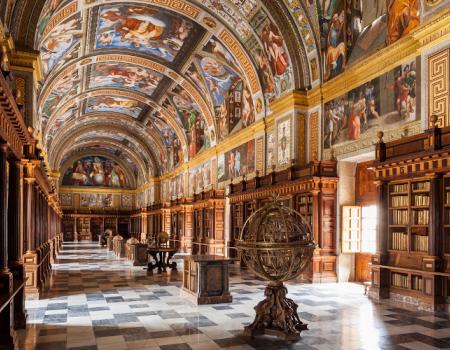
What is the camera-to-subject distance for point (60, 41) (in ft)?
54.0

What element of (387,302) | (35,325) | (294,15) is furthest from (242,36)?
(35,325)

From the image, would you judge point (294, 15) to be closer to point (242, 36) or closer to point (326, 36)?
point (326, 36)

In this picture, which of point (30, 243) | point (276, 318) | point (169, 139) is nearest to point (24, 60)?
point (30, 243)

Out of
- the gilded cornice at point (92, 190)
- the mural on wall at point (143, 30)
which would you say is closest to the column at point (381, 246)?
the mural on wall at point (143, 30)

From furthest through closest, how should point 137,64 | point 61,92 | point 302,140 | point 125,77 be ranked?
1. point 125,77
2. point 61,92
3. point 137,64
4. point 302,140

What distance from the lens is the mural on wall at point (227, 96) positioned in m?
19.0

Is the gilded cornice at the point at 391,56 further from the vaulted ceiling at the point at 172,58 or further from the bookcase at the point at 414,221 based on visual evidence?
the bookcase at the point at 414,221

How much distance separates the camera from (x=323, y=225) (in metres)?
12.7

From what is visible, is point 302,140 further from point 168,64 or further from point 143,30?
point 168,64

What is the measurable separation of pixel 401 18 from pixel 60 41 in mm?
12140

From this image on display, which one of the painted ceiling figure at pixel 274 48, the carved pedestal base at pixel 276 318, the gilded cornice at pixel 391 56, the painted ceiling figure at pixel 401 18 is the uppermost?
the painted ceiling figure at pixel 274 48

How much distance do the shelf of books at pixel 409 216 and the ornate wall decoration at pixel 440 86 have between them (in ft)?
4.76

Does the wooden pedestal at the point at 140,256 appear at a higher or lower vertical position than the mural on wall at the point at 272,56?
lower

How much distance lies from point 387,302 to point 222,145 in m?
13.6
